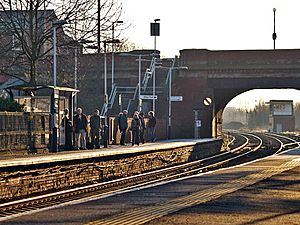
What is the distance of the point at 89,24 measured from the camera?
3259 cm

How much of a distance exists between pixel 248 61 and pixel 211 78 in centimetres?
280

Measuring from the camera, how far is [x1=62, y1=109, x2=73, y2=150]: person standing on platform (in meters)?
25.9

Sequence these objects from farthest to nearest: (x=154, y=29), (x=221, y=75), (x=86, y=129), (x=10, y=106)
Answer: (x=221, y=75) < (x=154, y=29) < (x=86, y=129) < (x=10, y=106)

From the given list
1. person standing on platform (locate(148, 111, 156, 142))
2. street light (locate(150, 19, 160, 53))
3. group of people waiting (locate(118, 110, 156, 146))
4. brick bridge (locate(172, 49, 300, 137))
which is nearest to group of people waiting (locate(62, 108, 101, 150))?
group of people waiting (locate(118, 110, 156, 146))

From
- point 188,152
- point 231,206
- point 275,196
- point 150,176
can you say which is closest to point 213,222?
point 231,206

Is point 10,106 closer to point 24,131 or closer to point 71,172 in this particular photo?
point 24,131

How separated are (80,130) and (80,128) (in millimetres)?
147

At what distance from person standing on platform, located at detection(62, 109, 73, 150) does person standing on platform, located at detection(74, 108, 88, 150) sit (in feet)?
1.53

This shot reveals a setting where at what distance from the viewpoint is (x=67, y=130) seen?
26172mm

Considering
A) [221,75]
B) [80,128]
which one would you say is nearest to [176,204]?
[80,128]

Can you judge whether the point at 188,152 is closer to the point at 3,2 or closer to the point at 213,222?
the point at 3,2

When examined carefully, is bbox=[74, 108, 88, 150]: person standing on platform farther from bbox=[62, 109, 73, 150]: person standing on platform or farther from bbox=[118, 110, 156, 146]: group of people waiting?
bbox=[118, 110, 156, 146]: group of people waiting

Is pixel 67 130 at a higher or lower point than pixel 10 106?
lower

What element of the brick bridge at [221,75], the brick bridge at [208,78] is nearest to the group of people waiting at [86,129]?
the brick bridge at [208,78]
